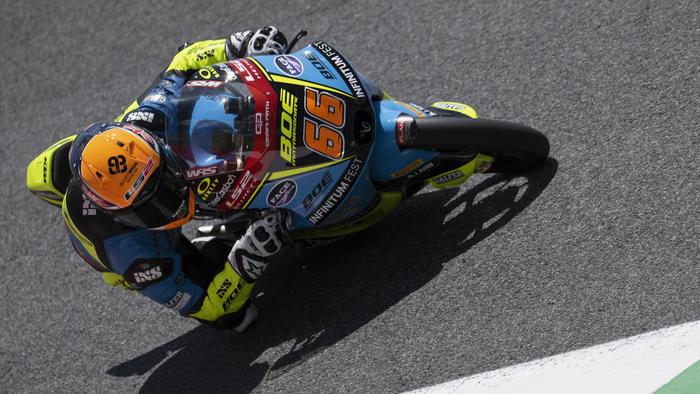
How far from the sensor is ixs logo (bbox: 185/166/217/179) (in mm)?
4500

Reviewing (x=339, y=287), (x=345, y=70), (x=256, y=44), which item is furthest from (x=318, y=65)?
(x=339, y=287)

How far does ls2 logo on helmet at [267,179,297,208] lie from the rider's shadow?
68cm

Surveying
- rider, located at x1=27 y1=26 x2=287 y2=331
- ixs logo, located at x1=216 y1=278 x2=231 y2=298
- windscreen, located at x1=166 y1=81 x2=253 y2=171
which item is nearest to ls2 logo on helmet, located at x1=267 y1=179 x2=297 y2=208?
rider, located at x1=27 y1=26 x2=287 y2=331

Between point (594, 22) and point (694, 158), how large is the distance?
58.2 inches

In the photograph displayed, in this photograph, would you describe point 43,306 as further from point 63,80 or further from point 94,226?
point 63,80

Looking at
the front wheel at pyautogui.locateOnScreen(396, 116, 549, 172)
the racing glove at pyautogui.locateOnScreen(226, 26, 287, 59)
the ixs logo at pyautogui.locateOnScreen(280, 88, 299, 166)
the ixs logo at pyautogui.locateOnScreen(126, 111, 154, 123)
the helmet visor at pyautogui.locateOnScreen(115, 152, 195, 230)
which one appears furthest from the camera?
the racing glove at pyautogui.locateOnScreen(226, 26, 287, 59)

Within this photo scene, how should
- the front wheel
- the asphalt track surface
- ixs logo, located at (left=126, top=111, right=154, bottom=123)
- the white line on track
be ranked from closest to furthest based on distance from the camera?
the white line on track → the asphalt track surface → the front wheel → ixs logo, located at (left=126, top=111, right=154, bottom=123)

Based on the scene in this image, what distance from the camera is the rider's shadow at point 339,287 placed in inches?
189

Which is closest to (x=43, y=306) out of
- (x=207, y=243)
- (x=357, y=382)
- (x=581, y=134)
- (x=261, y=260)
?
(x=207, y=243)

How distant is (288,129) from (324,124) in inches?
7.0

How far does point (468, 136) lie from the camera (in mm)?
4625

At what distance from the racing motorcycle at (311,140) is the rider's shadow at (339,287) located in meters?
0.24

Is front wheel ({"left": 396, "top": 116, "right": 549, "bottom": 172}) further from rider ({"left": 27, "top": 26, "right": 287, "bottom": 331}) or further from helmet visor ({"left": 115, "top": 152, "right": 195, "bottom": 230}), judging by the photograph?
helmet visor ({"left": 115, "top": 152, "right": 195, "bottom": 230})

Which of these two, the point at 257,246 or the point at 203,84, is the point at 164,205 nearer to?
the point at 257,246
